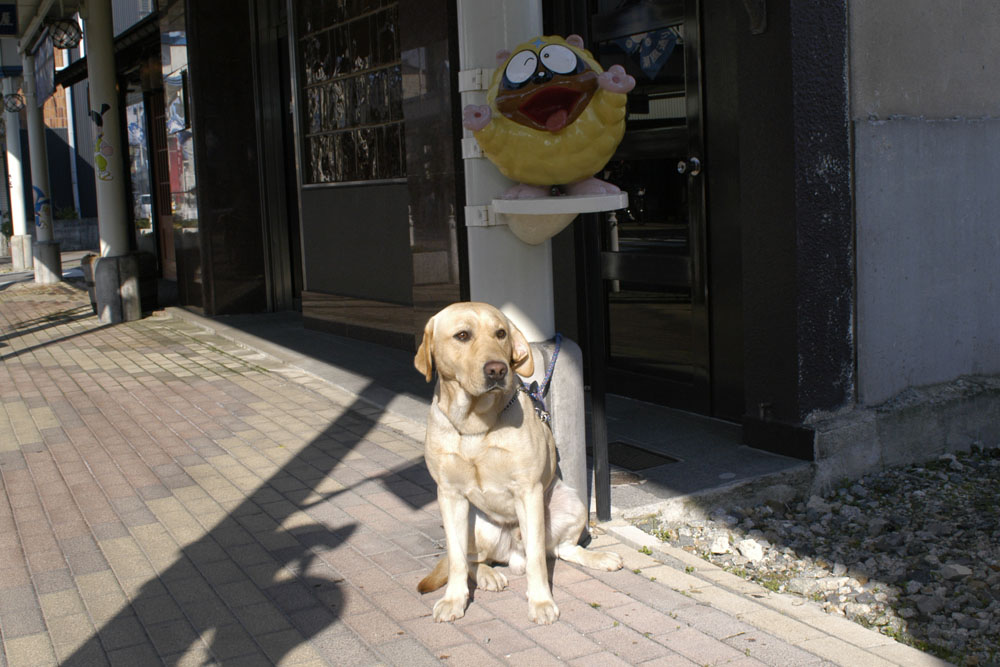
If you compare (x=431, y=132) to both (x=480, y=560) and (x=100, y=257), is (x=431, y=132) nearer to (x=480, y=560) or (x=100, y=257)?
(x=480, y=560)

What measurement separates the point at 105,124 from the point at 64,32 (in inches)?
115

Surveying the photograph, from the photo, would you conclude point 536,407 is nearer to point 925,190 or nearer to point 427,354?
point 427,354

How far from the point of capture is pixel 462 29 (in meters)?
4.40

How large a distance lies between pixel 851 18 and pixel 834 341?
171cm

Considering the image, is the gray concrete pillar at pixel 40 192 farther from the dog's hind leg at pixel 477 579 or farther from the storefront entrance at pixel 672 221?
the dog's hind leg at pixel 477 579

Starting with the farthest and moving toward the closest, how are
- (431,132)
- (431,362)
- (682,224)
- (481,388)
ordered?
(431,132), (682,224), (431,362), (481,388)

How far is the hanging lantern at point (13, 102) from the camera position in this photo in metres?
20.1

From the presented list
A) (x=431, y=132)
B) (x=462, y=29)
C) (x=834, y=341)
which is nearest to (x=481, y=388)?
(x=462, y=29)

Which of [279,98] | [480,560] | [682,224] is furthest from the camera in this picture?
[279,98]

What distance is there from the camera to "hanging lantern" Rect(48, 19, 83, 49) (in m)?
14.9

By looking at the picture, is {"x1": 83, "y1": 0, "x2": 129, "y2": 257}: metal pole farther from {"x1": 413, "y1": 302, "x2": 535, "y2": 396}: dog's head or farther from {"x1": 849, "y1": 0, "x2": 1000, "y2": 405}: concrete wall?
{"x1": 413, "y1": 302, "x2": 535, "y2": 396}: dog's head

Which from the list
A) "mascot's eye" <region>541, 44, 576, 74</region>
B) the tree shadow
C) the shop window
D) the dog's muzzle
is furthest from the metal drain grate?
the shop window

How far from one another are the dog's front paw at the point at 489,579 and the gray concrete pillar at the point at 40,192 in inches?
666

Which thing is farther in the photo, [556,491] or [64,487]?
[64,487]
